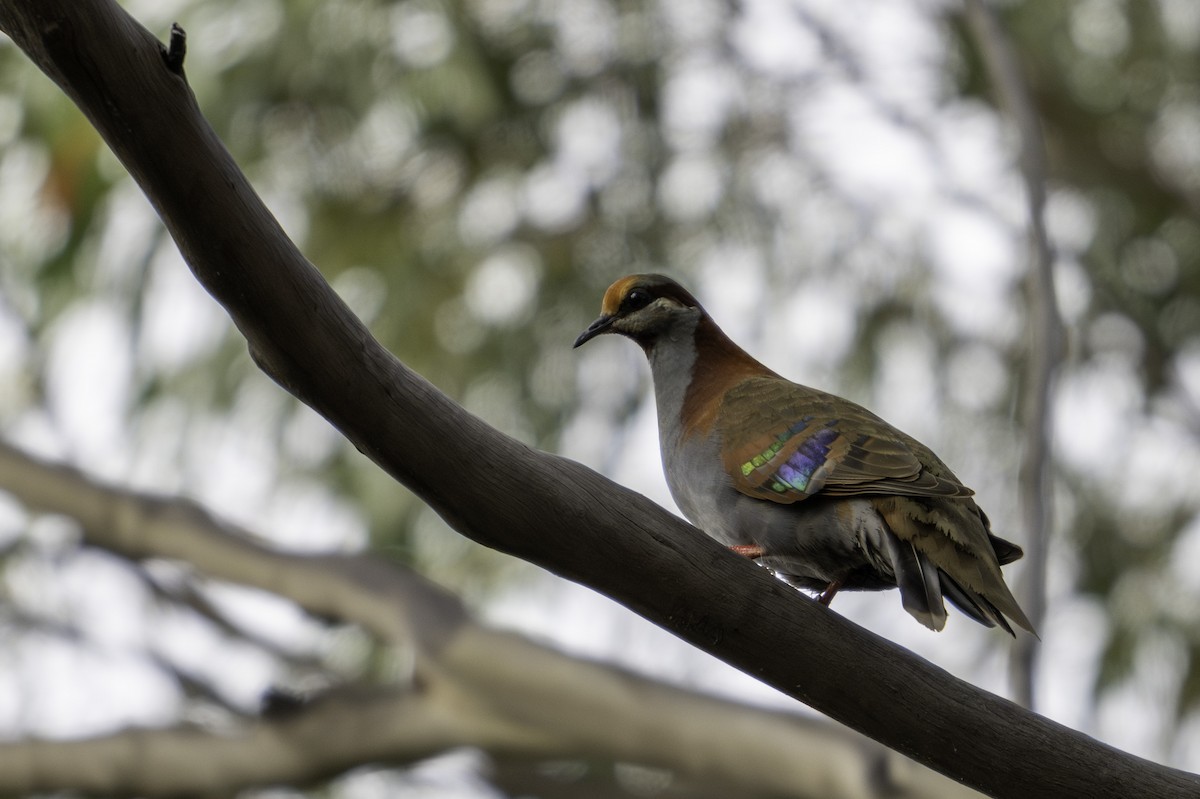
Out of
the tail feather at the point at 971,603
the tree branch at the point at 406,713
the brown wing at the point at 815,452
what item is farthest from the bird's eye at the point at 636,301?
the tree branch at the point at 406,713

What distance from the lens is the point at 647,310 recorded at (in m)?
4.09

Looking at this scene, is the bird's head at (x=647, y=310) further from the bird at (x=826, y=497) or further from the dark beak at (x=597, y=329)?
the bird at (x=826, y=497)

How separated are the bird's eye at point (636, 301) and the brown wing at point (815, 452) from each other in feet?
1.65

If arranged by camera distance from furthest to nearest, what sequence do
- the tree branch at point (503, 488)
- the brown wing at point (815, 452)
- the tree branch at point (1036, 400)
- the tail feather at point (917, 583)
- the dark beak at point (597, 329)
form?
the tree branch at point (1036, 400) < the dark beak at point (597, 329) < the brown wing at point (815, 452) < the tail feather at point (917, 583) < the tree branch at point (503, 488)

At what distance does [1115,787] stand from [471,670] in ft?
11.6

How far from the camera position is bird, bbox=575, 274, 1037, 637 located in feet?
10.1

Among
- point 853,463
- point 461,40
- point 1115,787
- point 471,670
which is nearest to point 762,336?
point 461,40

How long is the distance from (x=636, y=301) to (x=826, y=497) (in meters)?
1.04

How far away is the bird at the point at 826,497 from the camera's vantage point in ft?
10.1

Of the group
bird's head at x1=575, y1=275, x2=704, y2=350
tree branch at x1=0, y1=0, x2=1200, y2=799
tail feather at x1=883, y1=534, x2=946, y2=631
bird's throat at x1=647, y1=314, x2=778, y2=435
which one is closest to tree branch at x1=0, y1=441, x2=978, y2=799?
bird's throat at x1=647, y1=314, x2=778, y2=435

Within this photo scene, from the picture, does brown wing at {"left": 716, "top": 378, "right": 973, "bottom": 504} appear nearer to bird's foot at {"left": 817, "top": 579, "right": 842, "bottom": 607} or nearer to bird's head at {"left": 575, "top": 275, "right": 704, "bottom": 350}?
bird's foot at {"left": 817, "top": 579, "right": 842, "bottom": 607}

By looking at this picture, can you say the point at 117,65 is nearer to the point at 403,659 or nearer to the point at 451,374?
the point at 451,374

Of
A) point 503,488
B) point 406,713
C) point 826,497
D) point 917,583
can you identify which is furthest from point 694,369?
point 406,713

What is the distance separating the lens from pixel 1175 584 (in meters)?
8.42
